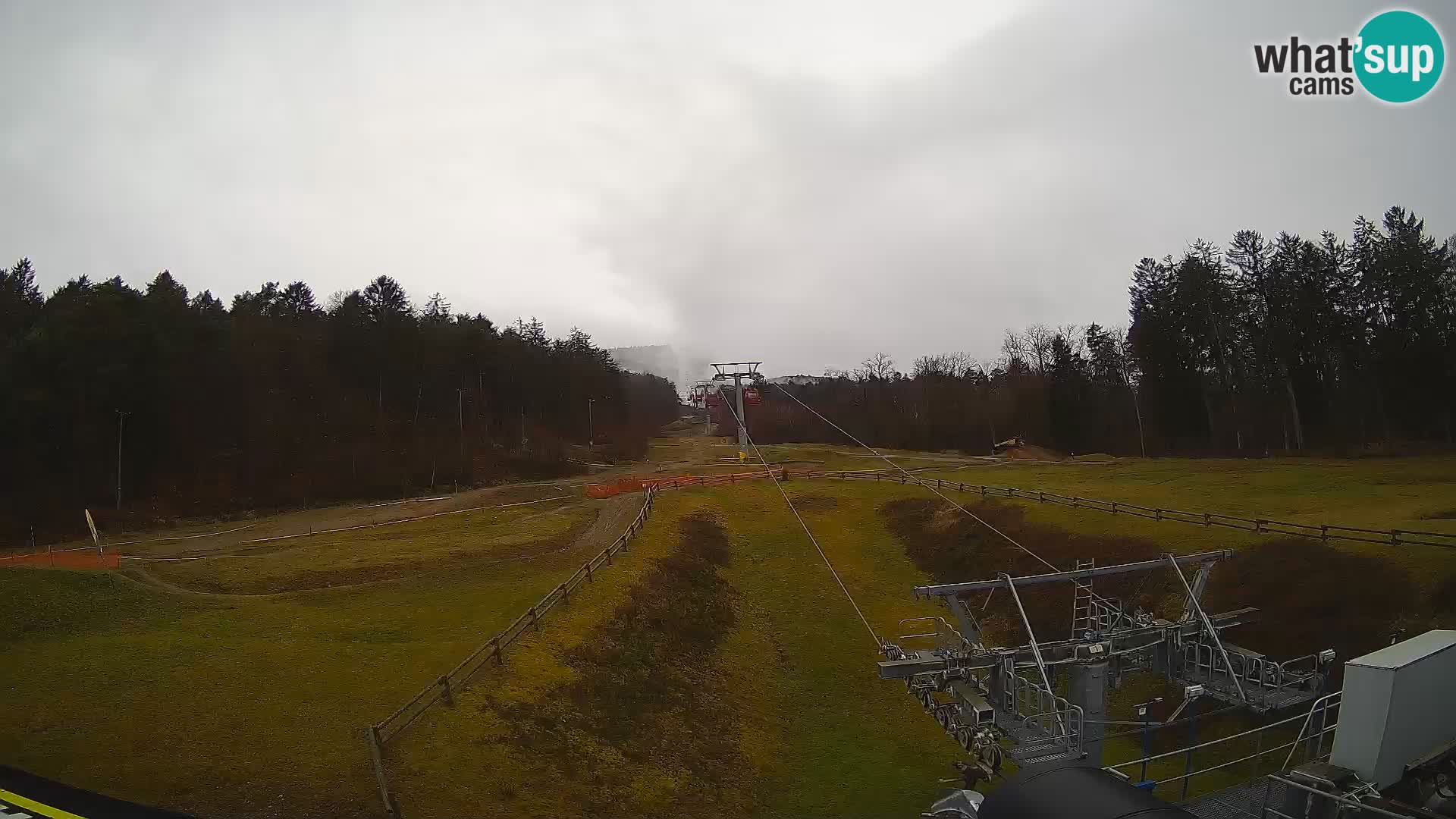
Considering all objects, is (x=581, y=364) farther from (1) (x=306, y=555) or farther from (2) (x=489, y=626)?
(2) (x=489, y=626)

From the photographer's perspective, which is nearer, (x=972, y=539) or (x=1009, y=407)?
(x=972, y=539)

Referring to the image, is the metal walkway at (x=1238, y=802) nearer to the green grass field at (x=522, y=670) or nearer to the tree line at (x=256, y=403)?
the green grass field at (x=522, y=670)

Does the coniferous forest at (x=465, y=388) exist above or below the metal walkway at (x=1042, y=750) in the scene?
above

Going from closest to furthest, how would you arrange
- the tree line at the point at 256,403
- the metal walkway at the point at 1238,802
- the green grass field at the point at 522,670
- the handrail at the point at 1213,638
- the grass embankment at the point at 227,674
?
1. the metal walkway at the point at 1238,802
2. the grass embankment at the point at 227,674
3. the green grass field at the point at 522,670
4. the handrail at the point at 1213,638
5. the tree line at the point at 256,403

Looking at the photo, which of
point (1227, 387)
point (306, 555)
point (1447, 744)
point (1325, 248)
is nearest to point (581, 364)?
point (306, 555)

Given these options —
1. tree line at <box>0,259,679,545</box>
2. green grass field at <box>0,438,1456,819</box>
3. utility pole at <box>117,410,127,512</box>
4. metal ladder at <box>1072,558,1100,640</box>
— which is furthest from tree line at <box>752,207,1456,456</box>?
utility pole at <box>117,410,127,512</box>

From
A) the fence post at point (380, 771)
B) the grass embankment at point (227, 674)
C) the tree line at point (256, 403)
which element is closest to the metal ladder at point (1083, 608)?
the fence post at point (380, 771)
